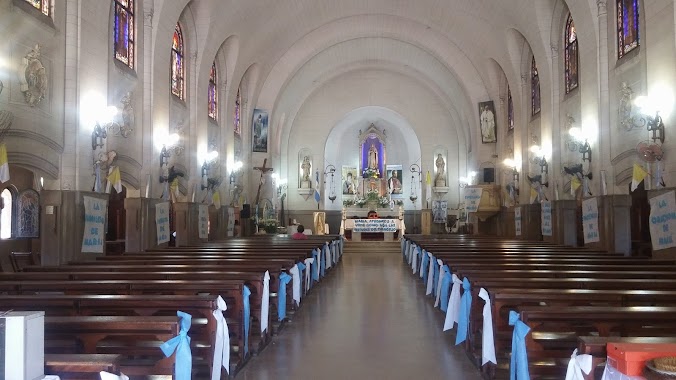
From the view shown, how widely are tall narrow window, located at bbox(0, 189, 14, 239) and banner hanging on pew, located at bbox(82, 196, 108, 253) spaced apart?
3073mm

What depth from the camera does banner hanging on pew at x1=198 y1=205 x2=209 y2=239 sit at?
17.8 m

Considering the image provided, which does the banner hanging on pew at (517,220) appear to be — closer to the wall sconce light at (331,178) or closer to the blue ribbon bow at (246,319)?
the wall sconce light at (331,178)

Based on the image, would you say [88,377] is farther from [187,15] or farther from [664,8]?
[187,15]

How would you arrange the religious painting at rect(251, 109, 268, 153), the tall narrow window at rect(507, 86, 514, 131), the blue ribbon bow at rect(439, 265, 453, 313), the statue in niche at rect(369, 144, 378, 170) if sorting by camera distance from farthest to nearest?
the statue in niche at rect(369, 144, 378, 170)
the religious painting at rect(251, 109, 268, 153)
the tall narrow window at rect(507, 86, 514, 131)
the blue ribbon bow at rect(439, 265, 453, 313)

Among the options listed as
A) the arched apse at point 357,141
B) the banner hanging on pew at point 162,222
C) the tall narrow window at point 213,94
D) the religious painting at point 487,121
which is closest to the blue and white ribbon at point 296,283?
the banner hanging on pew at point 162,222

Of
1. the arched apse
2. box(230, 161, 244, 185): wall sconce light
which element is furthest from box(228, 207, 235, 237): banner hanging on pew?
the arched apse

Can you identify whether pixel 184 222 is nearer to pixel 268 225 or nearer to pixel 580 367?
pixel 268 225

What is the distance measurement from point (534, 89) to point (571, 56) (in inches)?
145

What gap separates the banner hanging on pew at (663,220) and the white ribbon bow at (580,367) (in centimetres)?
796

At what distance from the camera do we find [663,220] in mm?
10656

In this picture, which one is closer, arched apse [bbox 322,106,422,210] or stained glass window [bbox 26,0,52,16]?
stained glass window [bbox 26,0,52,16]

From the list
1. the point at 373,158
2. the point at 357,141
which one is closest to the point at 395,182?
the point at 373,158

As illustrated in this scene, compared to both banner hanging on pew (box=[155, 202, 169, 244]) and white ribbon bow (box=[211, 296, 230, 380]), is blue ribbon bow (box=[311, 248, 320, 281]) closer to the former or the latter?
banner hanging on pew (box=[155, 202, 169, 244])

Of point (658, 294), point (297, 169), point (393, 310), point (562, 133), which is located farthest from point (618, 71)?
point (297, 169)
